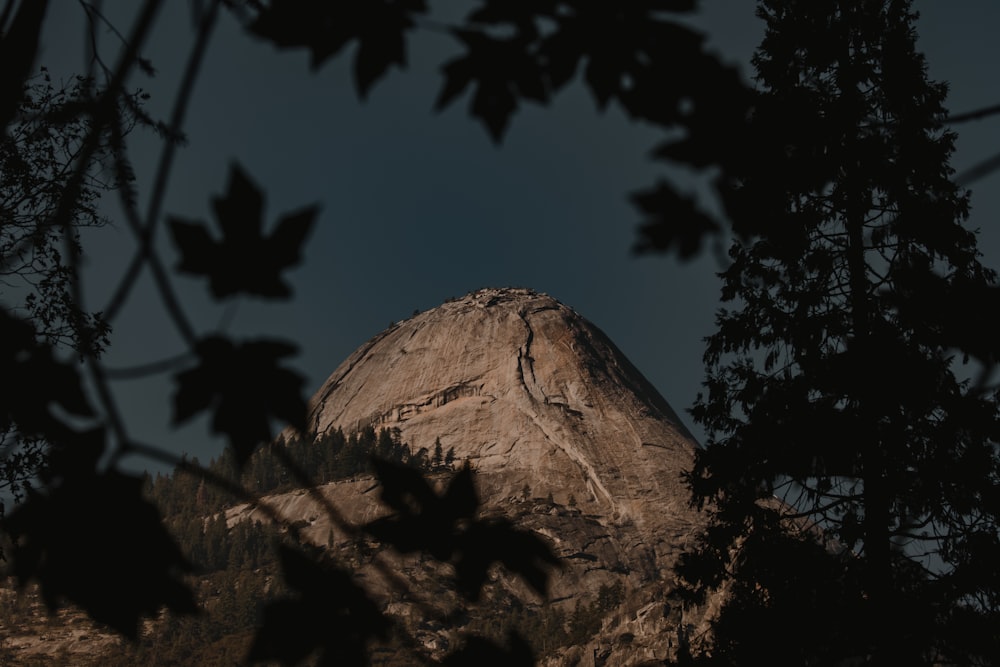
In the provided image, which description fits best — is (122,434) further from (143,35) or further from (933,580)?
(933,580)

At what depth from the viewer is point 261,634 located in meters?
1.75

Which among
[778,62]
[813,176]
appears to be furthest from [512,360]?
[813,176]

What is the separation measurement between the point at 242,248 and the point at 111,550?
595mm

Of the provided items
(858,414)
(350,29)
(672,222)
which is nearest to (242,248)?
(350,29)

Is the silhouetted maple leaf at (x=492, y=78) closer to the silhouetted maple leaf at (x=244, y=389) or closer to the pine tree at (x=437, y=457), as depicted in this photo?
the silhouetted maple leaf at (x=244, y=389)

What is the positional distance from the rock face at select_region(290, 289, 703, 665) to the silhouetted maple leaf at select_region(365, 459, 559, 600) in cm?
7533

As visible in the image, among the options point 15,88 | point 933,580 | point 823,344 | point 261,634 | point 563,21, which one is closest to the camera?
point 563,21

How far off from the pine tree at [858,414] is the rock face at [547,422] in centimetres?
6418

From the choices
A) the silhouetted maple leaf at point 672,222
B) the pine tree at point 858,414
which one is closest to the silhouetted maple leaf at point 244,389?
the silhouetted maple leaf at point 672,222

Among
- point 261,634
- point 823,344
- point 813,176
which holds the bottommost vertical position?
point 261,634

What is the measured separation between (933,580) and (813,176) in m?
10.8

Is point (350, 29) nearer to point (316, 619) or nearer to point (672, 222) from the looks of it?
point (672, 222)

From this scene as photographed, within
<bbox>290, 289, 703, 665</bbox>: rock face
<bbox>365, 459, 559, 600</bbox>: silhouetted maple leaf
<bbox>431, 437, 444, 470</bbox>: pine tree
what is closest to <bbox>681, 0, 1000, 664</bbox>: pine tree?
<bbox>365, 459, 559, 600</bbox>: silhouetted maple leaf

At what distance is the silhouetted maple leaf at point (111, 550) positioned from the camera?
1.62 meters
